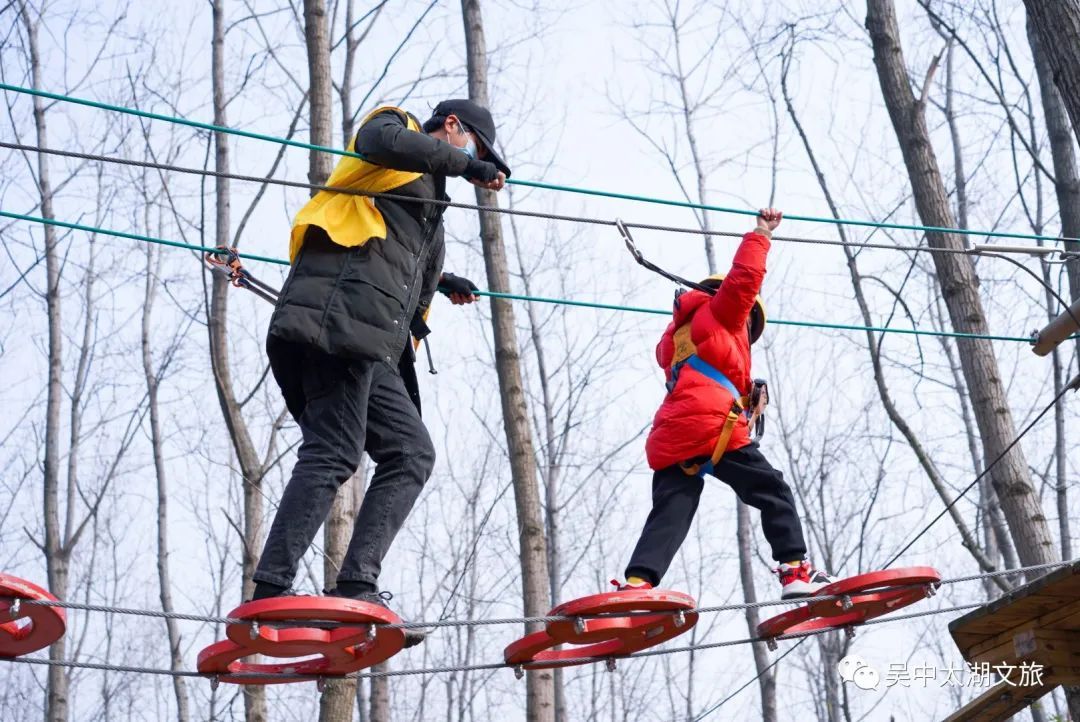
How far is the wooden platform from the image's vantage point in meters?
4.80

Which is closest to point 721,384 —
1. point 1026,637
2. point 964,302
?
point 1026,637

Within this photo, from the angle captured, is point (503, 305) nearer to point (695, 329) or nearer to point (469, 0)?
point (469, 0)

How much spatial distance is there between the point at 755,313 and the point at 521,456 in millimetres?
2719

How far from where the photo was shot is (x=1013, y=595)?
192 inches

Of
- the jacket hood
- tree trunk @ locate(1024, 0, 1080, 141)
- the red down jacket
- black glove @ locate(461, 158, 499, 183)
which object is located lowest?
the red down jacket

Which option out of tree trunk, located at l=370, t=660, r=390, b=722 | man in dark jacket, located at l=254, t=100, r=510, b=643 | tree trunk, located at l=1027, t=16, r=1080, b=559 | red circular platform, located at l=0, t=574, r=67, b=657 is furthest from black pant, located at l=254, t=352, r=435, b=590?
tree trunk, located at l=370, t=660, r=390, b=722

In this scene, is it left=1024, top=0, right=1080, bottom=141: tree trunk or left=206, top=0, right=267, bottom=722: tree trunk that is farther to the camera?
left=206, top=0, right=267, bottom=722: tree trunk

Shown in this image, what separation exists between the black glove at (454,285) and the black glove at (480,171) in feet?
1.98

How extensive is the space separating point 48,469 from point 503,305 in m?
6.21

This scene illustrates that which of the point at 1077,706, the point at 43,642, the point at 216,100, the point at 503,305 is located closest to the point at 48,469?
the point at 216,100

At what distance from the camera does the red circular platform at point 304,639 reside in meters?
3.53

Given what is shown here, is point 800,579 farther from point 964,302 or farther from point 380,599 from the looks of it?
point 964,302

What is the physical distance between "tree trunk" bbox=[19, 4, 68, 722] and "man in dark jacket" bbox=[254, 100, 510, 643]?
8.42 meters

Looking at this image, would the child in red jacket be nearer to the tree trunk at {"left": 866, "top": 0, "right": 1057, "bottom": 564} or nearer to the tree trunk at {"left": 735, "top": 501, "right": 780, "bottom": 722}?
the tree trunk at {"left": 866, "top": 0, "right": 1057, "bottom": 564}
